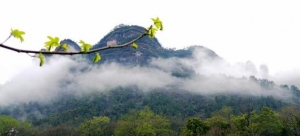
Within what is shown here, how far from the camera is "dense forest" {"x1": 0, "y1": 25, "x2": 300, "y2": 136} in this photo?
135 ft

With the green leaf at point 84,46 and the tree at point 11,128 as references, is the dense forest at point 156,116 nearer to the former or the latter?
the tree at point 11,128

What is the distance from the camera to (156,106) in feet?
280

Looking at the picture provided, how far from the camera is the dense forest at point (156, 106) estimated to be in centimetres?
4109

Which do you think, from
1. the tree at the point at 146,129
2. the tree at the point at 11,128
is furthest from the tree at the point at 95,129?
the tree at the point at 11,128

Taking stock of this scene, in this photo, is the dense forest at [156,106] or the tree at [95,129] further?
the tree at [95,129]

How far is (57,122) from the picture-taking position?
73688 mm

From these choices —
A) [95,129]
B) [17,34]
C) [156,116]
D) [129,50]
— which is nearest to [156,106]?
[156,116]

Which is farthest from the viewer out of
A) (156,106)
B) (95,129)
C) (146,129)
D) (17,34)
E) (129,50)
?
(129,50)

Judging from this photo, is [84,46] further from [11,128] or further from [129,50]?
[129,50]

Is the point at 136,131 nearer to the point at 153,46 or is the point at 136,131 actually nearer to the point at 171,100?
the point at 171,100

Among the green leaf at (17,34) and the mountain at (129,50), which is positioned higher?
the mountain at (129,50)

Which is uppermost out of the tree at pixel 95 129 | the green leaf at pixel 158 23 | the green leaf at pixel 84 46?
the green leaf at pixel 158 23

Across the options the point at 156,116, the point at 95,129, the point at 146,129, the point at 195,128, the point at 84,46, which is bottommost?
the point at 95,129

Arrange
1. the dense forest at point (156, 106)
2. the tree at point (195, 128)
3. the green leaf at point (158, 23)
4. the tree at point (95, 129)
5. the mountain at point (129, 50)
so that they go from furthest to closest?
the mountain at point (129, 50) → the tree at point (95, 129) → the dense forest at point (156, 106) → the tree at point (195, 128) → the green leaf at point (158, 23)
